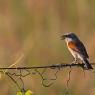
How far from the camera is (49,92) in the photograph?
1004 cm

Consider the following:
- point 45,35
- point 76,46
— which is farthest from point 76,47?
point 45,35

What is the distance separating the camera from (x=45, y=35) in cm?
1156

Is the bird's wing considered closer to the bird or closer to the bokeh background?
the bird

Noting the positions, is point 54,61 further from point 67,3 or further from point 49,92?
point 67,3

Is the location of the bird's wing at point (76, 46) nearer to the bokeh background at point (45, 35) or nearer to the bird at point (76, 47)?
the bird at point (76, 47)

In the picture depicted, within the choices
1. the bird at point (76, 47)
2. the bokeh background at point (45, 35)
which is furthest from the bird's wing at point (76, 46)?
the bokeh background at point (45, 35)

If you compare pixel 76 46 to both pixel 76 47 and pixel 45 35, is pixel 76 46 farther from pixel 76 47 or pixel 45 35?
pixel 45 35

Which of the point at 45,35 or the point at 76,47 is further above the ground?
the point at 45,35

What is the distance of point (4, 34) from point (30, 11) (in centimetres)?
77

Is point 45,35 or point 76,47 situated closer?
point 76,47

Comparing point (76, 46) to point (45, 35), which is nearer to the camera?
point (76, 46)

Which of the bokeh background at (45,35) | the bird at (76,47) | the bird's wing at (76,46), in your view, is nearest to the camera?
the bird at (76,47)

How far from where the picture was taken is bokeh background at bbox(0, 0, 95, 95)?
10.2m

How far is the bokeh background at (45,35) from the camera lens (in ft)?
33.3
